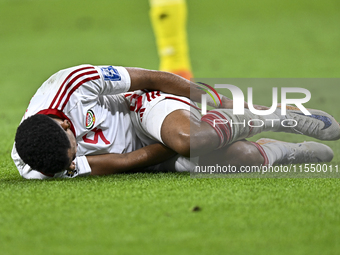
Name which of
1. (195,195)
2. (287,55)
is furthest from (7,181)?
(287,55)

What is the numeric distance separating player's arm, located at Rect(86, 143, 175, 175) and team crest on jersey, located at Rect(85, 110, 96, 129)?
→ 0.40 ft

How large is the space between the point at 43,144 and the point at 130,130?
18.4 inches

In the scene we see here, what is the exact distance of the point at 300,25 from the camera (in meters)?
7.55

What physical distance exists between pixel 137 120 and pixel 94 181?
0.34 metres

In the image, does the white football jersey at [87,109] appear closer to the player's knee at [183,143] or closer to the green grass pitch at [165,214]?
the green grass pitch at [165,214]

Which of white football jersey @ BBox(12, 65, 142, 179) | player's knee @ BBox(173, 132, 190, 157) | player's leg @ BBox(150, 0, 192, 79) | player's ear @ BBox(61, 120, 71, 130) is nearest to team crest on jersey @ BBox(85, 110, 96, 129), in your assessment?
white football jersey @ BBox(12, 65, 142, 179)

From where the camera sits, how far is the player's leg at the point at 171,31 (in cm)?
348

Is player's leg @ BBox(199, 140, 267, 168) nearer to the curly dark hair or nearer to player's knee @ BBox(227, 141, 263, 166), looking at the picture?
player's knee @ BBox(227, 141, 263, 166)

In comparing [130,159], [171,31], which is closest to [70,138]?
[130,159]

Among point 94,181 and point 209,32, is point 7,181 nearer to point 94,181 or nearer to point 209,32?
point 94,181

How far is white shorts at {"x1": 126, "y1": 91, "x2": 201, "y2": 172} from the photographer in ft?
5.91

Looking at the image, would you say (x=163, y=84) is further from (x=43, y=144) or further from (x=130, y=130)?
(x=43, y=144)

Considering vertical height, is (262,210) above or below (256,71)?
above

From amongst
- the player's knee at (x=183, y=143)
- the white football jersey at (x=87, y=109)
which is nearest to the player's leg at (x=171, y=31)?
the white football jersey at (x=87, y=109)
